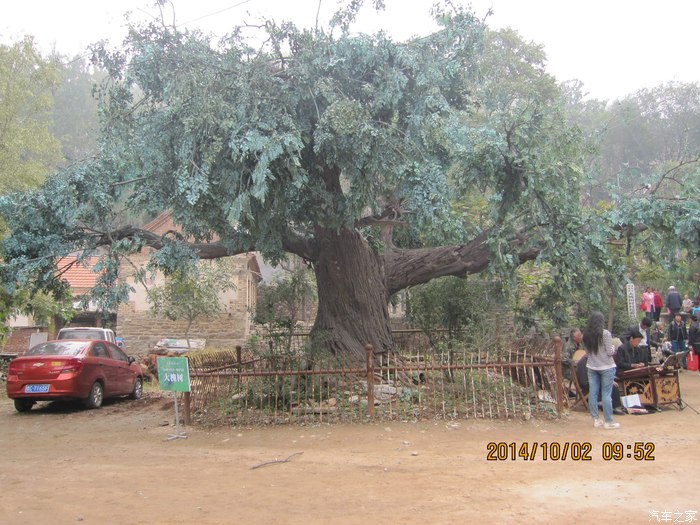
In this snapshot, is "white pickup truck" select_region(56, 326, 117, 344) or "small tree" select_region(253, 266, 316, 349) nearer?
"small tree" select_region(253, 266, 316, 349)

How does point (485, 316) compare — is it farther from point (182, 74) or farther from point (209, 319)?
point (209, 319)

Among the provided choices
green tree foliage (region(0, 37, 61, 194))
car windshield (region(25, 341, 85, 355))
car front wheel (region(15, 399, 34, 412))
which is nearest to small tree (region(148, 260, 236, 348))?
green tree foliage (region(0, 37, 61, 194))

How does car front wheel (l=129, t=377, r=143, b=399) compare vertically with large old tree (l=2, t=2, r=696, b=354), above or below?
below

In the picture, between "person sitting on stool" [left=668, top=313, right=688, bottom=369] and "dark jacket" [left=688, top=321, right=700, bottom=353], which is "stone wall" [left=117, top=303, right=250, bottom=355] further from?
"dark jacket" [left=688, top=321, right=700, bottom=353]

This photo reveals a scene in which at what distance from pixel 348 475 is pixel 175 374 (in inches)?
136

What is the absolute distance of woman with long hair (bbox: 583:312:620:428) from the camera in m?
7.89

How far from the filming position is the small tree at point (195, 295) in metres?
19.8

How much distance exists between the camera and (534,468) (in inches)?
245

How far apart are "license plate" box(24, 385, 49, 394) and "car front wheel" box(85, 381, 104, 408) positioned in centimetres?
87

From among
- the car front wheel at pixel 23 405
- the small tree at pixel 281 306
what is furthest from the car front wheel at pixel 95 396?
the small tree at pixel 281 306

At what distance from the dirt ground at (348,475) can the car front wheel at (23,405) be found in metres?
2.19

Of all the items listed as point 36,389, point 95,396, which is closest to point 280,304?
point 95,396

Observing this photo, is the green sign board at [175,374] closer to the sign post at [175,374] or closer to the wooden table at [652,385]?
the sign post at [175,374]

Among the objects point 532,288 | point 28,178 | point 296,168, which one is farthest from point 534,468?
point 28,178
